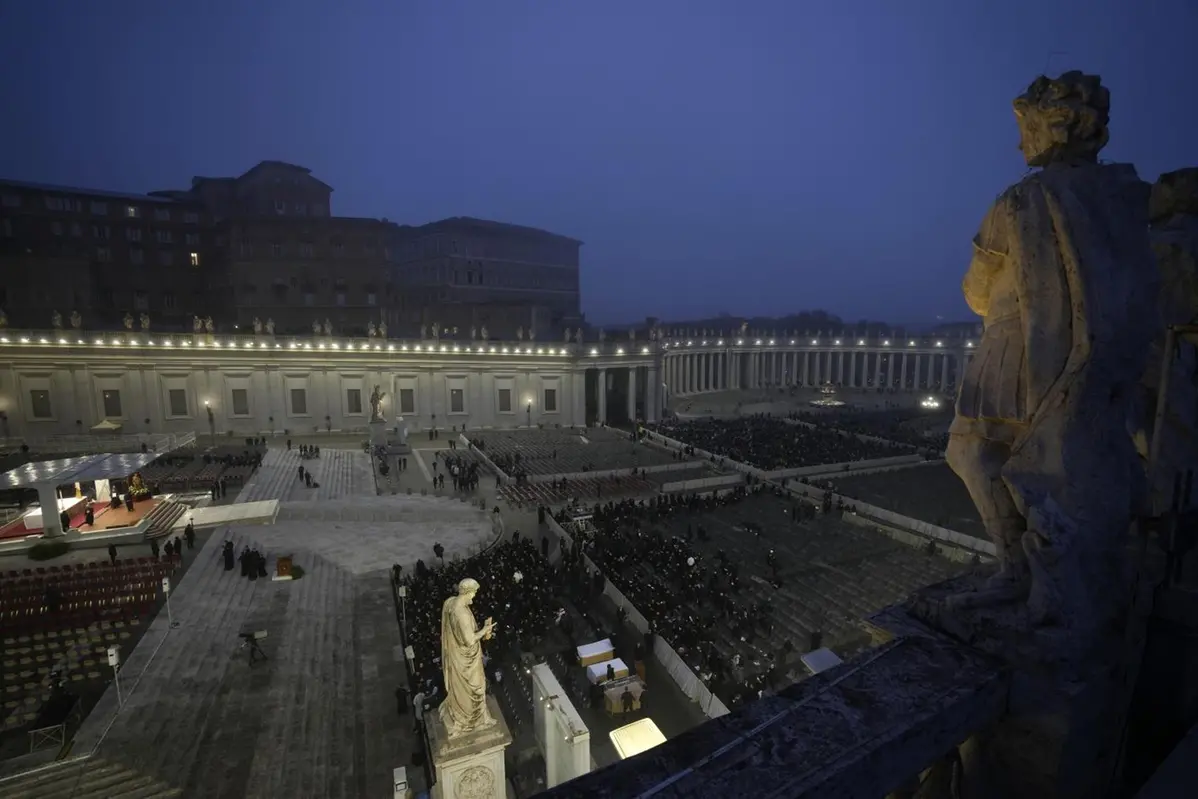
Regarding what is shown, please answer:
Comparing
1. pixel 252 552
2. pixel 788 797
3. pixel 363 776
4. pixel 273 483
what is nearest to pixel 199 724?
pixel 363 776

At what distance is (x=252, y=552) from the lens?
69.6 ft

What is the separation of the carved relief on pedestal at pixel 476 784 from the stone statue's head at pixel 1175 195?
11003mm

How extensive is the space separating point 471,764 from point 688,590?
11063 millimetres

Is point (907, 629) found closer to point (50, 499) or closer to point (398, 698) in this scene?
point (398, 698)

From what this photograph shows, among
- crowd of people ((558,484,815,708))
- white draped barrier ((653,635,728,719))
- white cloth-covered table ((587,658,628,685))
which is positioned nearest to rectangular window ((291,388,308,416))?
crowd of people ((558,484,815,708))

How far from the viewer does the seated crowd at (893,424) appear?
45.7 metres

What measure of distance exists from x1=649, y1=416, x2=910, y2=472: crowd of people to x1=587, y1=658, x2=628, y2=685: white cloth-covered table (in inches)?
897

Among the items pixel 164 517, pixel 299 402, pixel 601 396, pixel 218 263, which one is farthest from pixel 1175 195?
pixel 218 263

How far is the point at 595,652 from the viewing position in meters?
15.9

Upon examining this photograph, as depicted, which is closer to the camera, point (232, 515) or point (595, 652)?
point (595, 652)

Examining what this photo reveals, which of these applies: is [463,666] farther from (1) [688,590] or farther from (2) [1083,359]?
(1) [688,590]

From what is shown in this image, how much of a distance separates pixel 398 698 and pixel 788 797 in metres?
13.5

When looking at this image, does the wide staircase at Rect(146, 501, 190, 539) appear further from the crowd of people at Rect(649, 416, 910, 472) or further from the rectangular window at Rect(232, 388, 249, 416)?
the crowd of people at Rect(649, 416, 910, 472)

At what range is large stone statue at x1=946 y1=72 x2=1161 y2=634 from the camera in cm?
322
